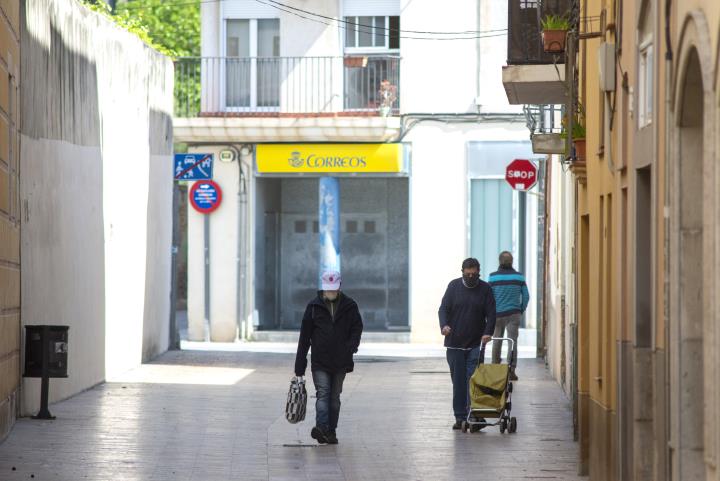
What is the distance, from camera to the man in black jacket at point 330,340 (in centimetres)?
1584

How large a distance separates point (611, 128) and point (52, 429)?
7.03 m

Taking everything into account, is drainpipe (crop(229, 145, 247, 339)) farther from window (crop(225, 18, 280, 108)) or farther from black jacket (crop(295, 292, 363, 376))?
black jacket (crop(295, 292, 363, 376))

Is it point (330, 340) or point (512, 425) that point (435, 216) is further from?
point (330, 340)

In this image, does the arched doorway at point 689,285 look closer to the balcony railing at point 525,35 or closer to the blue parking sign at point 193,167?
the balcony railing at point 525,35

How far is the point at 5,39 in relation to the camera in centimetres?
1552

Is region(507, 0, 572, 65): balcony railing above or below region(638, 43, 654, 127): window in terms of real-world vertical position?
above

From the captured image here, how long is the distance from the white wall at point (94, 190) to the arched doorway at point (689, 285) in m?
9.83

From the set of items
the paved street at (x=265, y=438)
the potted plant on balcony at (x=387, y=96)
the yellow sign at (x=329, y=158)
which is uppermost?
the potted plant on balcony at (x=387, y=96)

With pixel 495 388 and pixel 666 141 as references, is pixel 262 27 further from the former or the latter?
pixel 666 141

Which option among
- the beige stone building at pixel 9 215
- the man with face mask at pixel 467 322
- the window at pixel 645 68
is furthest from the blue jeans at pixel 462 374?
the window at pixel 645 68

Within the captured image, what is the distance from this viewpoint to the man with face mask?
56.6 feet

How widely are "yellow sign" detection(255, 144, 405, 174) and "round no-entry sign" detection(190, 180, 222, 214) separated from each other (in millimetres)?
1012

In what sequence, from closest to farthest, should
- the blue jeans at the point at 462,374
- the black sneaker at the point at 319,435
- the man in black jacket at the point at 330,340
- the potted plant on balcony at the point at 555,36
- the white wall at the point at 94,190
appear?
1. the black sneaker at the point at 319,435
2. the man in black jacket at the point at 330,340
3. the blue jeans at the point at 462,374
4. the potted plant on balcony at the point at 555,36
5. the white wall at the point at 94,190

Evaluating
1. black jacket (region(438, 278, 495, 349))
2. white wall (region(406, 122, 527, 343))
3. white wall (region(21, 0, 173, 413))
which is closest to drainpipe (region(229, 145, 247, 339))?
white wall (region(406, 122, 527, 343))
